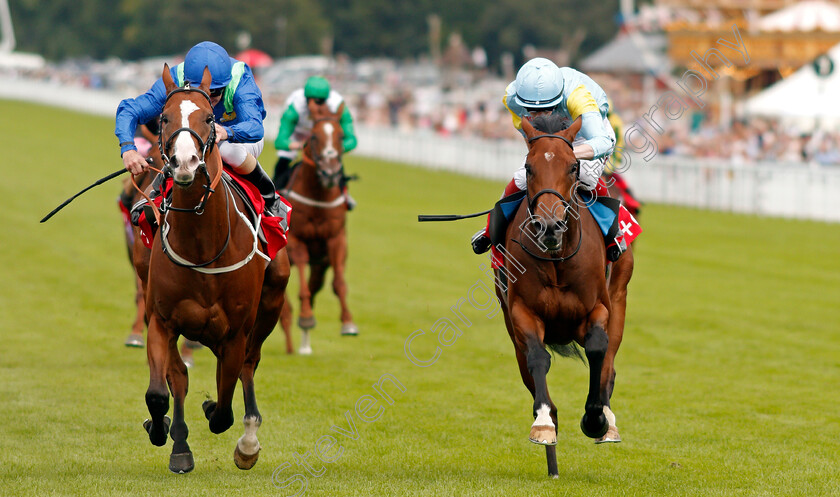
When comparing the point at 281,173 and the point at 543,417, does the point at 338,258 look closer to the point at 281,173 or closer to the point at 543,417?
the point at 281,173

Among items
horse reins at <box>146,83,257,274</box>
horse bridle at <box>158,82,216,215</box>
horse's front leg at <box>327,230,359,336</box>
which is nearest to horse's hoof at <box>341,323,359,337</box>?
horse's front leg at <box>327,230,359,336</box>

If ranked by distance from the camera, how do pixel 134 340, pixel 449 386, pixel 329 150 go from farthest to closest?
pixel 134 340, pixel 329 150, pixel 449 386

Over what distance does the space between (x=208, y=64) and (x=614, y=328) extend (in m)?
2.92

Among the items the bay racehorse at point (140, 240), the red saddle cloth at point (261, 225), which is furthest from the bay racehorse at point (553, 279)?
the bay racehorse at point (140, 240)

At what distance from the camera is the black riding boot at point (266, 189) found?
7.23 m

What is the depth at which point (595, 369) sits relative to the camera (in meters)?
6.48

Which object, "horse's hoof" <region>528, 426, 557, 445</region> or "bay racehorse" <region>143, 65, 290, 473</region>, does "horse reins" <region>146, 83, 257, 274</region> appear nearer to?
"bay racehorse" <region>143, 65, 290, 473</region>

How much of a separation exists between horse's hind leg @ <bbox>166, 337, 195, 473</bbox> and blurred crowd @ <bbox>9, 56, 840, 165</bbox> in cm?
1360

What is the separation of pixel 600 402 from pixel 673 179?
18801 mm

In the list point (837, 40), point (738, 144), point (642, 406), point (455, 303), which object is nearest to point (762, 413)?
point (642, 406)

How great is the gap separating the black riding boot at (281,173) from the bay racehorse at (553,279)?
17.1 feet

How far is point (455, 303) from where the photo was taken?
47.3 ft

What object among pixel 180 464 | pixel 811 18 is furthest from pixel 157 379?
pixel 811 18

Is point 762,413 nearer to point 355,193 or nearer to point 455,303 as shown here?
point 455,303
